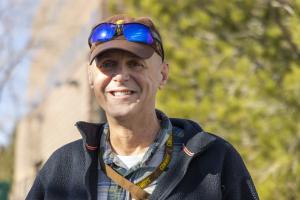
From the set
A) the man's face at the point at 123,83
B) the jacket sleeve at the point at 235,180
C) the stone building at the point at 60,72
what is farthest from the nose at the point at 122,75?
the stone building at the point at 60,72

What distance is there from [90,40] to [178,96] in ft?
30.7

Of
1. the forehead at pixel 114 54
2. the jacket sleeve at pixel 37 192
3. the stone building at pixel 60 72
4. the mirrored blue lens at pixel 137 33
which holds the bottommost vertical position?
the stone building at pixel 60 72

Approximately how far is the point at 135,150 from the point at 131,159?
0.04 meters

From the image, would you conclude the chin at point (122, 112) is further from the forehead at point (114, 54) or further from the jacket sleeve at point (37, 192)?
the jacket sleeve at point (37, 192)

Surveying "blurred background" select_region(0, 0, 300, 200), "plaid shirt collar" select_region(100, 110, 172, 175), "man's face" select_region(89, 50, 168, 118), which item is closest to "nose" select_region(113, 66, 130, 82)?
"man's face" select_region(89, 50, 168, 118)

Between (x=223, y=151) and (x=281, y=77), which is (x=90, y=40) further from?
(x=281, y=77)

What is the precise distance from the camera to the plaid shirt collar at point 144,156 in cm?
233

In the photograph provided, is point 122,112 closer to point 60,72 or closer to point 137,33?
point 137,33

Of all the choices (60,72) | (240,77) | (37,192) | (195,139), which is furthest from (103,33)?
(60,72)

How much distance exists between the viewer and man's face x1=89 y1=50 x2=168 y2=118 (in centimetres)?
229

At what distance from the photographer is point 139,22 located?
2398mm

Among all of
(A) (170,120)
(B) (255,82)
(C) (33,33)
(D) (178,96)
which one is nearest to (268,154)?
(B) (255,82)

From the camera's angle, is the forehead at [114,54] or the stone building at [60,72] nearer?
the forehead at [114,54]

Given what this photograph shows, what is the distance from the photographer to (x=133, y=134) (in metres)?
2.37
